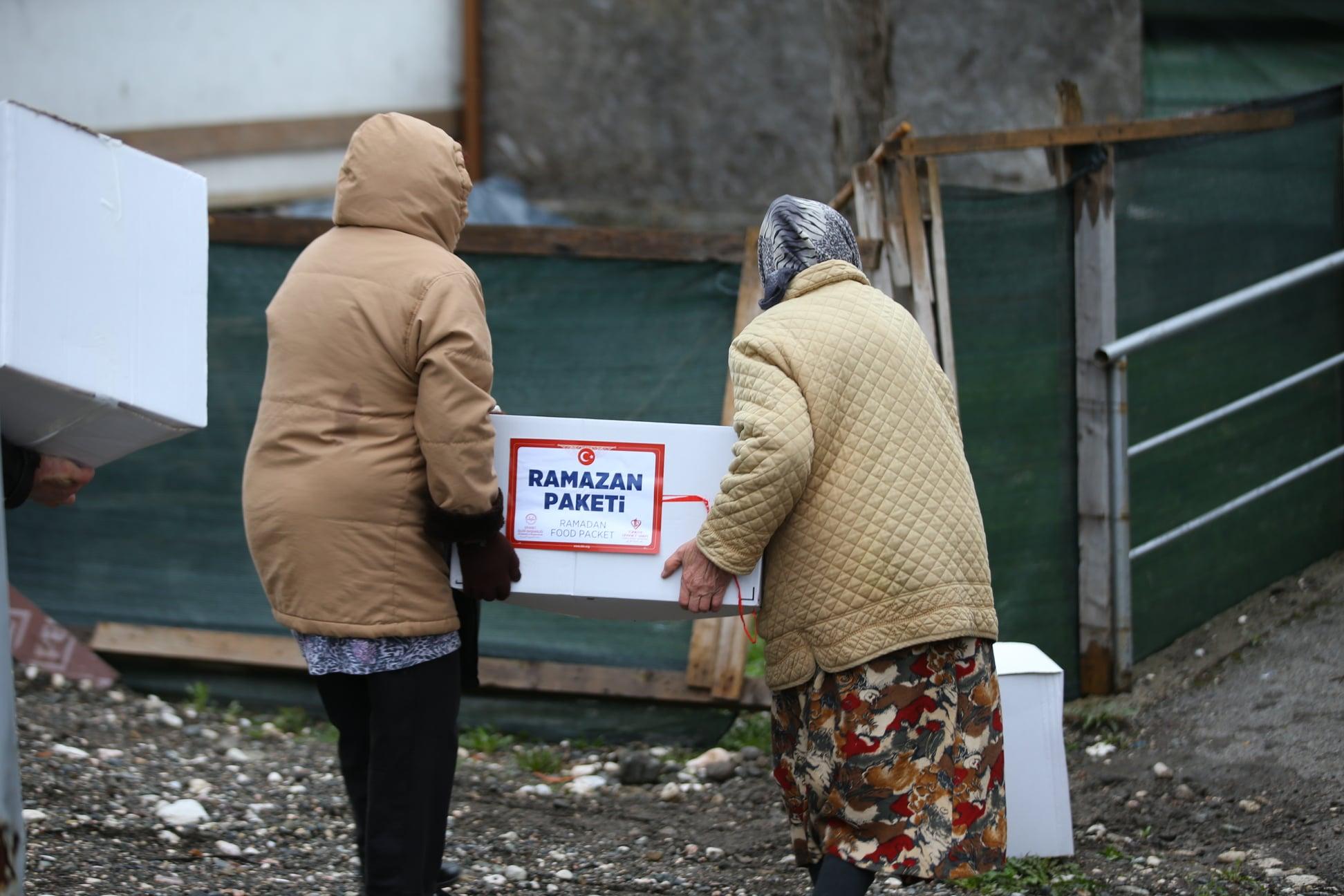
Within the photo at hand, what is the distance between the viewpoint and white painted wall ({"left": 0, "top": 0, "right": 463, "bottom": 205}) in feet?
25.0

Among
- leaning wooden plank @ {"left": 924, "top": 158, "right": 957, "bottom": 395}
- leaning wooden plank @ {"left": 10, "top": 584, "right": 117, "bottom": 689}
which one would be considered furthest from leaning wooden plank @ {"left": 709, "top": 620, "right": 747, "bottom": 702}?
leaning wooden plank @ {"left": 10, "top": 584, "right": 117, "bottom": 689}

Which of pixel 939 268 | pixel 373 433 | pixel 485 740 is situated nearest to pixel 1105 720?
pixel 939 268

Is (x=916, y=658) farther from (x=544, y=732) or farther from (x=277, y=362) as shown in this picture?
(x=544, y=732)

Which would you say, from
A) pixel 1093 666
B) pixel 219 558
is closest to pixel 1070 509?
pixel 1093 666

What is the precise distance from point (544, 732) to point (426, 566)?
2026 mm

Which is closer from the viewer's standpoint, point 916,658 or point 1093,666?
point 916,658

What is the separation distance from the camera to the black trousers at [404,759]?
2.76m

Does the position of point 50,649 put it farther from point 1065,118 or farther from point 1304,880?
point 1304,880

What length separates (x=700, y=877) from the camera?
3.58m

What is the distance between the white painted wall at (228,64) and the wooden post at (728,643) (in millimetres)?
4589

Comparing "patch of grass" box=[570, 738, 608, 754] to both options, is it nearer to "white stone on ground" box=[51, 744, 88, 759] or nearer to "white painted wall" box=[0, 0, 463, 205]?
"white stone on ground" box=[51, 744, 88, 759]

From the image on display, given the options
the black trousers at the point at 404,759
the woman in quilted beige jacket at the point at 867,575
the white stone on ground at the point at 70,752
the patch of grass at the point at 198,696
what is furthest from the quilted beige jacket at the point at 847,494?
the patch of grass at the point at 198,696

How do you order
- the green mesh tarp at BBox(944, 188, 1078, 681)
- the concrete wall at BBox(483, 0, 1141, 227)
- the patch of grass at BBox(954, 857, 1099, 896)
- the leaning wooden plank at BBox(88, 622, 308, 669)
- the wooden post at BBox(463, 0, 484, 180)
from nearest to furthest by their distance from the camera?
the patch of grass at BBox(954, 857, 1099, 896), the green mesh tarp at BBox(944, 188, 1078, 681), the leaning wooden plank at BBox(88, 622, 308, 669), the concrete wall at BBox(483, 0, 1141, 227), the wooden post at BBox(463, 0, 484, 180)

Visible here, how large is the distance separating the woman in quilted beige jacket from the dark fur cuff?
15.6 inches
